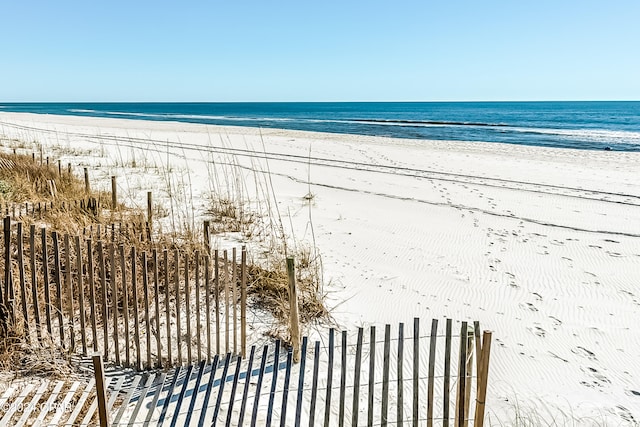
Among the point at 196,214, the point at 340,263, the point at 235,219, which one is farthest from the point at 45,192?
the point at 340,263

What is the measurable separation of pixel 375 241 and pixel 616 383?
3.04 meters

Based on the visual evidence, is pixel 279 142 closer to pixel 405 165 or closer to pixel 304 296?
pixel 405 165

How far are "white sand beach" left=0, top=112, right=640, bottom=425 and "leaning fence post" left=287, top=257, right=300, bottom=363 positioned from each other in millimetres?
611

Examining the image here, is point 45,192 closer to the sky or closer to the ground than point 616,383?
closer to the sky

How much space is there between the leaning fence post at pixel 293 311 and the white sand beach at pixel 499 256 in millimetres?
611

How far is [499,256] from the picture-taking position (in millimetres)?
4973

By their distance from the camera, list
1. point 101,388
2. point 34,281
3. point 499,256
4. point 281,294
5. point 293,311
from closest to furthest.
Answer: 1. point 101,388
2. point 34,281
3. point 293,311
4. point 281,294
5. point 499,256

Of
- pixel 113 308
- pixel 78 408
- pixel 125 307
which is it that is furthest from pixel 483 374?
pixel 113 308

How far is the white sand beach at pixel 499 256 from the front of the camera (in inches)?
113

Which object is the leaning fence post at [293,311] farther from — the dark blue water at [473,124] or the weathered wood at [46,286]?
the dark blue water at [473,124]

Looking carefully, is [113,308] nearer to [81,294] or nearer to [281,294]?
[81,294]

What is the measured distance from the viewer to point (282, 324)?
328 centimetres

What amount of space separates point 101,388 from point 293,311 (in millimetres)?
1234

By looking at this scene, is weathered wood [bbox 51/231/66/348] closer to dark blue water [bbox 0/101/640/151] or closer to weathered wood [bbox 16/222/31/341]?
weathered wood [bbox 16/222/31/341]
